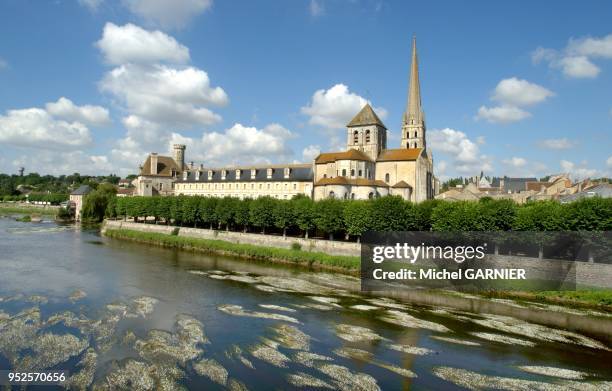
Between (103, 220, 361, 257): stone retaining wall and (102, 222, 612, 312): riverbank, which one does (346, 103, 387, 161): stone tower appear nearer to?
(103, 220, 361, 257): stone retaining wall

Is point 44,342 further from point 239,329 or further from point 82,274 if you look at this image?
point 82,274

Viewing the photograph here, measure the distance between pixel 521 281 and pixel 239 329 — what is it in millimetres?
19856

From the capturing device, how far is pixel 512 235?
1203 inches

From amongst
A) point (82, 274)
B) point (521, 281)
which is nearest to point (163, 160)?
point (82, 274)

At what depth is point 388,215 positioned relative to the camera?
1411 inches

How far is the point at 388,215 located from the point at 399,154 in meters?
20.5

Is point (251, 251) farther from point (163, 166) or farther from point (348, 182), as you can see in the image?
point (163, 166)

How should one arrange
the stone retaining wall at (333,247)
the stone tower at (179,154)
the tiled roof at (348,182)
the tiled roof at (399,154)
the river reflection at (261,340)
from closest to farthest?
the river reflection at (261,340), the stone retaining wall at (333,247), the tiled roof at (348,182), the tiled roof at (399,154), the stone tower at (179,154)

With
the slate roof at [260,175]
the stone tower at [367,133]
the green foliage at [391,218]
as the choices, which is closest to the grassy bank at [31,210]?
the slate roof at [260,175]

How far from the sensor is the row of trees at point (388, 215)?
94.9ft

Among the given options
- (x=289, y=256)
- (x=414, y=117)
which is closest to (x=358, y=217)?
(x=289, y=256)

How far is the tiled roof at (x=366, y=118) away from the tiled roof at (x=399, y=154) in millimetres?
4608

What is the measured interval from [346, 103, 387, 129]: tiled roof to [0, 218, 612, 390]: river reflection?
35251mm

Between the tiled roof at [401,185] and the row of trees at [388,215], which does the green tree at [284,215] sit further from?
the tiled roof at [401,185]
